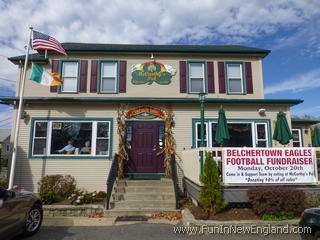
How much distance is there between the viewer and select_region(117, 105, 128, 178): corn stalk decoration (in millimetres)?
8891

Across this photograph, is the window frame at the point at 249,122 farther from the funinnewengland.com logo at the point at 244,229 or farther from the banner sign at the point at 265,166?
the funinnewengland.com logo at the point at 244,229

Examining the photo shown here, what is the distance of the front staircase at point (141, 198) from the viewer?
688 centimetres

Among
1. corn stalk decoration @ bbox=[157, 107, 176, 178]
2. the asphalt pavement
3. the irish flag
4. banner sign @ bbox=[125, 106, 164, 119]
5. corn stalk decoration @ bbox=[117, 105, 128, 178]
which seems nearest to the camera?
the asphalt pavement

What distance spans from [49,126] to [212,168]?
729 centimetres

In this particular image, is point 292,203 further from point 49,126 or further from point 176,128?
point 49,126

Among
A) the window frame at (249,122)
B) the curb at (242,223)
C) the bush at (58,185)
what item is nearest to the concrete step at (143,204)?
the curb at (242,223)

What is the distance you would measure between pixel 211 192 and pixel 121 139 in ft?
15.5

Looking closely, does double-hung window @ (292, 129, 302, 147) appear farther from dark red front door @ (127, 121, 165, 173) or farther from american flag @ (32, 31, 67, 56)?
american flag @ (32, 31, 67, 56)

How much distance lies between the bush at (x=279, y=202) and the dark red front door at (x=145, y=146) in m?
4.40

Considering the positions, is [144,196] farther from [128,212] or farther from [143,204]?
[128,212]

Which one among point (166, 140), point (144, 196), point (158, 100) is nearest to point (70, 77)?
point (158, 100)

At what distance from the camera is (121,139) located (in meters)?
9.22

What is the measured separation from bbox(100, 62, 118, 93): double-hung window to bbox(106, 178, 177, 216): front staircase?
4592mm

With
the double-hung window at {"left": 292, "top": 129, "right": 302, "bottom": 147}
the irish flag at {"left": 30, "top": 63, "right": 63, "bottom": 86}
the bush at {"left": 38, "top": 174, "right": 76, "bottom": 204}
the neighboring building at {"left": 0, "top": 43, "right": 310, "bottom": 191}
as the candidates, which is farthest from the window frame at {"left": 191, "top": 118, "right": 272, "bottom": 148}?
the irish flag at {"left": 30, "top": 63, "right": 63, "bottom": 86}
